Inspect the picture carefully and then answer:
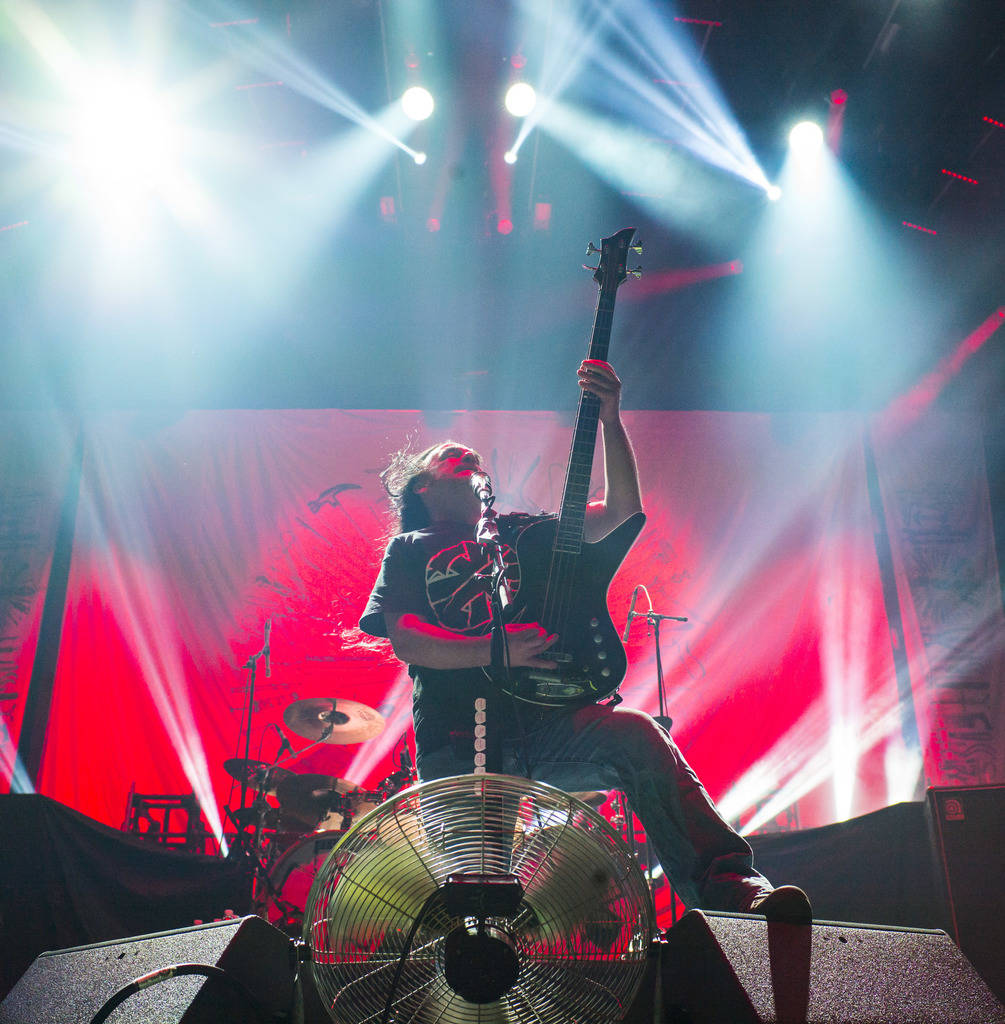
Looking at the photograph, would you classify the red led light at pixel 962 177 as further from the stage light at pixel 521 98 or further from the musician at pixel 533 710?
the musician at pixel 533 710

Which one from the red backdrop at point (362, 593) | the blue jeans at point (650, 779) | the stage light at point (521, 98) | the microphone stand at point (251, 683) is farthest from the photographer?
the red backdrop at point (362, 593)

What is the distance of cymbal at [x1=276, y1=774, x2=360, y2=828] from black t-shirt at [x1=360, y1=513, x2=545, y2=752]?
2.52 meters

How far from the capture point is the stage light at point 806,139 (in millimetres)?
4426

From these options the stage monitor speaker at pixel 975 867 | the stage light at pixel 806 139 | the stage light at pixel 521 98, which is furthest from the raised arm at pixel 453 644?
the stage light at pixel 806 139

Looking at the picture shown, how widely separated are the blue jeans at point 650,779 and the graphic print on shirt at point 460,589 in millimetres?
363

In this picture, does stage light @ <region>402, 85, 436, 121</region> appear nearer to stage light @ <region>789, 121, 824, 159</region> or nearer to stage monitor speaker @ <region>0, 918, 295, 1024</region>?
stage light @ <region>789, 121, 824, 159</region>

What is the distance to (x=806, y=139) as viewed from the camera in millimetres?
4496

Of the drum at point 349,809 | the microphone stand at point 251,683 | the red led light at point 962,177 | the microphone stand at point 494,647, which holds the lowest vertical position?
the microphone stand at point 494,647

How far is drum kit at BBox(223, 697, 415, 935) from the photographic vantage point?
4.01 metres

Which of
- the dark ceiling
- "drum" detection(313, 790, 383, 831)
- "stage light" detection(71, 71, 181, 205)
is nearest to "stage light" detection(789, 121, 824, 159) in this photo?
the dark ceiling

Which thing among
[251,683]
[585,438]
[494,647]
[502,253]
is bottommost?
[494,647]

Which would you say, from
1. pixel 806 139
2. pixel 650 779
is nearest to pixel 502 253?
pixel 806 139

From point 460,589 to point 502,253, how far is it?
3768mm

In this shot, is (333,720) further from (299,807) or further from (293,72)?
(293,72)
